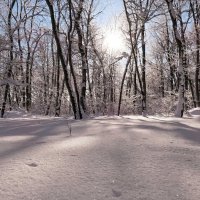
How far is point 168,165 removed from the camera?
9.31ft

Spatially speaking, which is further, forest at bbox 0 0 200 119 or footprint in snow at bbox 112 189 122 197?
forest at bbox 0 0 200 119

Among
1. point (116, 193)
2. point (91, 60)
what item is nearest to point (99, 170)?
point (116, 193)

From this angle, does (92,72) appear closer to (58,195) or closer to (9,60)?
(9,60)

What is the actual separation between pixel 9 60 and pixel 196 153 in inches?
466

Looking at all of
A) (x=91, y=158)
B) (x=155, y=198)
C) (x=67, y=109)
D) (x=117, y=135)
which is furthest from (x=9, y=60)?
(x=67, y=109)

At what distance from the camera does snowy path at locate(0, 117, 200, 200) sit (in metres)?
2.21

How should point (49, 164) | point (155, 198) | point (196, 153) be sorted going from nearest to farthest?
point (155, 198), point (49, 164), point (196, 153)

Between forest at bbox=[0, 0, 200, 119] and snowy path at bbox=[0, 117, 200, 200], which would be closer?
snowy path at bbox=[0, 117, 200, 200]

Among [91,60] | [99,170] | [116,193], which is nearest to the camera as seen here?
[116,193]

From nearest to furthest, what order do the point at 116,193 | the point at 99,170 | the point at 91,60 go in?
1. the point at 116,193
2. the point at 99,170
3. the point at 91,60

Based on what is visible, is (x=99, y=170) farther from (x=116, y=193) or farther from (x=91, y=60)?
(x=91, y=60)

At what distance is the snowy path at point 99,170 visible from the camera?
87.2 inches

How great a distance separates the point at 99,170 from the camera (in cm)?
266

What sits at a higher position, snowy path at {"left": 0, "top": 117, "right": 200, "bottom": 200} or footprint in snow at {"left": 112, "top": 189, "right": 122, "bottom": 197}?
snowy path at {"left": 0, "top": 117, "right": 200, "bottom": 200}
